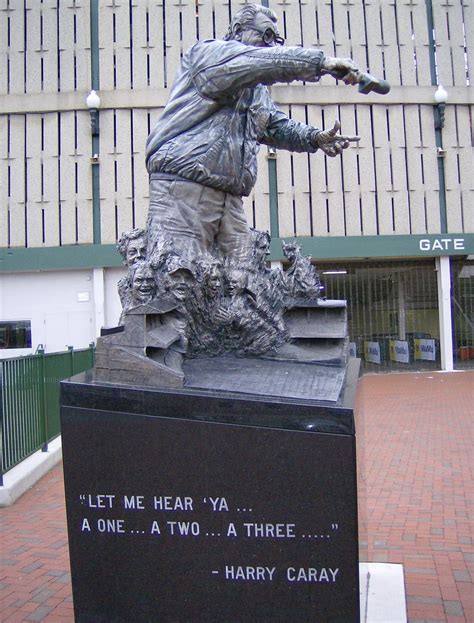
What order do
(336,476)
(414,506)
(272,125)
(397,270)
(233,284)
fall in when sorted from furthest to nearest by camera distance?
1. (397,270)
2. (414,506)
3. (272,125)
4. (233,284)
5. (336,476)

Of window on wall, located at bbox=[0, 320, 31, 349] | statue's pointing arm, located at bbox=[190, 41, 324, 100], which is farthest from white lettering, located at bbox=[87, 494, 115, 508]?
window on wall, located at bbox=[0, 320, 31, 349]

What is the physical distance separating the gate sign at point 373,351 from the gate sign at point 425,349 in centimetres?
131

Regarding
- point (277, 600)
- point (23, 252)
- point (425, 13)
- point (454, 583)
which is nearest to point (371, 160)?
point (425, 13)

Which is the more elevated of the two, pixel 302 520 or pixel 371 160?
pixel 371 160

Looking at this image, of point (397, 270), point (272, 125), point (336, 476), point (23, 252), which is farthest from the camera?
point (397, 270)

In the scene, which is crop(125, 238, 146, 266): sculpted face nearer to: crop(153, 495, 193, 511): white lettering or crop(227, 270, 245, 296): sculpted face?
crop(227, 270, 245, 296): sculpted face

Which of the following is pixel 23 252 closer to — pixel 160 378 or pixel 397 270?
pixel 397 270

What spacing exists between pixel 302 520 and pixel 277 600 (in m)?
0.40

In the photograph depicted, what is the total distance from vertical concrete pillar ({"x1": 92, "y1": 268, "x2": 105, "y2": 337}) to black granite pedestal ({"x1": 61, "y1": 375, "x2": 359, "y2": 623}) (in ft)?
56.0

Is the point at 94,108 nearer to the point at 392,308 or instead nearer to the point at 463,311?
the point at 392,308

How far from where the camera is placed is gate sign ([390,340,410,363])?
21.1 m

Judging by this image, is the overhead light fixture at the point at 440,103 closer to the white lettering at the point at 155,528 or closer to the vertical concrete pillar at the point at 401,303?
the vertical concrete pillar at the point at 401,303

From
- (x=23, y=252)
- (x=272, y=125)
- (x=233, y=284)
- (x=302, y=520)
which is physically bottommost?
(x=302, y=520)

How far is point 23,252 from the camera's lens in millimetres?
19516
